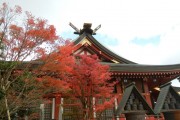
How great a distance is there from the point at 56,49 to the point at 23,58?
2213mm

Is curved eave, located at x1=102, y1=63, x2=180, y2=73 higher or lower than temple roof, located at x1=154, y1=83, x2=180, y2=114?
higher

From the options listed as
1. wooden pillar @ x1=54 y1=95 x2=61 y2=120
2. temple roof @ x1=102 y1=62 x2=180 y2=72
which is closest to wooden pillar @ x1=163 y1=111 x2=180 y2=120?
temple roof @ x1=102 y1=62 x2=180 y2=72

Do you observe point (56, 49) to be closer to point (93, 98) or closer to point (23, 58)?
point (23, 58)

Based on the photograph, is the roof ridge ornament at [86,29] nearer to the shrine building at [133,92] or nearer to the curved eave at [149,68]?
the shrine building at [133,92]

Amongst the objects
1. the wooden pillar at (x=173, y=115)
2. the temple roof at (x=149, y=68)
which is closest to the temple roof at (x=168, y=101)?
the wooden pillar at (x=173, y=115)

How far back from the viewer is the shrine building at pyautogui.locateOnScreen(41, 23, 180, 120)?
6438 millimetres

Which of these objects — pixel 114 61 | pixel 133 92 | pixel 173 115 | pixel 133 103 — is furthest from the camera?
pixel 114 61

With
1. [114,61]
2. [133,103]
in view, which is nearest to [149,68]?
[114,61]

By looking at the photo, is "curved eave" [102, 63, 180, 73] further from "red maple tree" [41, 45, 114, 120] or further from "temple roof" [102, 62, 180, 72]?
"red maple tree" [41, 45, 114, 120]

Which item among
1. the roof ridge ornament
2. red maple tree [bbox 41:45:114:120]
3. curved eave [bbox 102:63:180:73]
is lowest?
red maple tree [bbox 41:45:114:120]

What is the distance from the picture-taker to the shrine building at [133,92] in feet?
21.1

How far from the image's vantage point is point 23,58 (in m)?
11.1

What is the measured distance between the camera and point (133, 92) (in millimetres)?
6789

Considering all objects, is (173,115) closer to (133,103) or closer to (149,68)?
(133,103)
